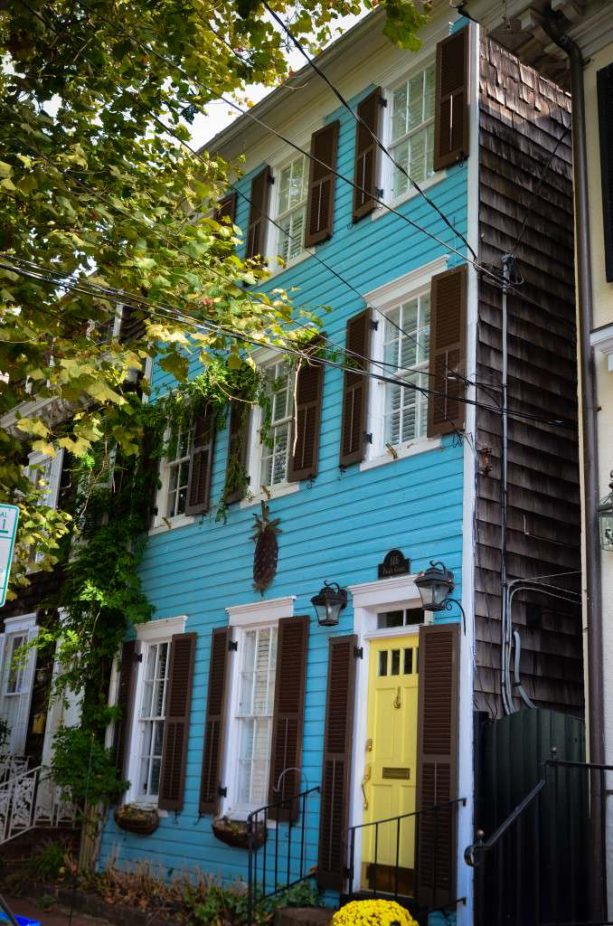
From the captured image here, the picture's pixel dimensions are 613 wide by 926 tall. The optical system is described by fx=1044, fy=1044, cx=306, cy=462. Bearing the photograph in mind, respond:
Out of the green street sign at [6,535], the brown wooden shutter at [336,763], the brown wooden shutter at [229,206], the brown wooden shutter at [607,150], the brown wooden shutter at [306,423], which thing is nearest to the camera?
the green street sign at [6,535]

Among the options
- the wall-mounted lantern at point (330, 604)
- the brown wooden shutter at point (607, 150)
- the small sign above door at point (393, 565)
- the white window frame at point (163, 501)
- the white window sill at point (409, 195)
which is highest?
the white window sill at point (409, 195)

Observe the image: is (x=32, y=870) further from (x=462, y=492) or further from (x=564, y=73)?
(x=564, y=73)

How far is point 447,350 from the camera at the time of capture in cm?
1009

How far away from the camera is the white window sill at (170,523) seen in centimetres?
1380

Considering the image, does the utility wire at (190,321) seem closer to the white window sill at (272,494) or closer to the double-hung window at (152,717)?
the white window sill at (272,494)

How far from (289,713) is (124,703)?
13.0ft

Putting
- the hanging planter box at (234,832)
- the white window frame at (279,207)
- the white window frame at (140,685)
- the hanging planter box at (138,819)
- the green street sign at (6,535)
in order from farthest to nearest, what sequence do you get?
the white window frame at (140,685), the white window frame at (279,207), the hanging planter box at (138,819), the hanging planter box at (234,832), the green street sign at (6,535)

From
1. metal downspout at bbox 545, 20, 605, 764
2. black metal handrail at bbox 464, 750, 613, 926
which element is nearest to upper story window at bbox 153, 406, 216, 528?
metal downspout at bbox 545, 20, 605, 764

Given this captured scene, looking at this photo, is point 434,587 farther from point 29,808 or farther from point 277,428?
point 29,808

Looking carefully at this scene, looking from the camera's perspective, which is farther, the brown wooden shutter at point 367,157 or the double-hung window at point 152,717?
the double-hung window at point 152,717

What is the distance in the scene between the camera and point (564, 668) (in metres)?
9.86

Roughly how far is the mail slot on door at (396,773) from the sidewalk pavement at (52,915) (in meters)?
3.90

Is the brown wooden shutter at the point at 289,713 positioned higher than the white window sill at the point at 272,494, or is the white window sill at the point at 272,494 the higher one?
the white window sill at the point at 272,494

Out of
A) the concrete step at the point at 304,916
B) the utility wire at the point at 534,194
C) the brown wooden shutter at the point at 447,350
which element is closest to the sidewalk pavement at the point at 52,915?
the concrete step at the point at 304,916
